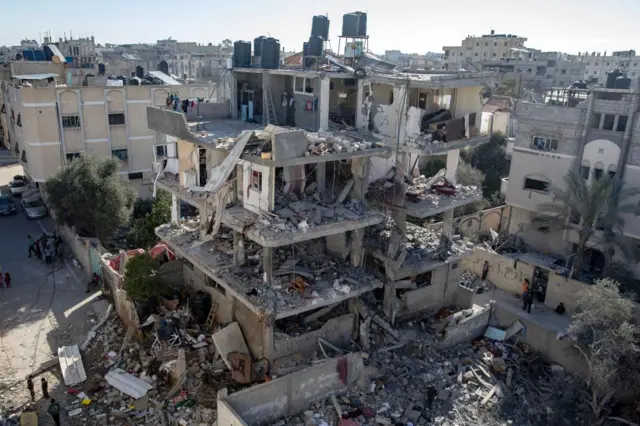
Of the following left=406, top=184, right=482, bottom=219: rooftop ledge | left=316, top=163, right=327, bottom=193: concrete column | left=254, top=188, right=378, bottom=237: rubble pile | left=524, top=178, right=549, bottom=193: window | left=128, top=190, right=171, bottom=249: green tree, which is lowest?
left=128, top=190, right=171, bottom=249: green tree

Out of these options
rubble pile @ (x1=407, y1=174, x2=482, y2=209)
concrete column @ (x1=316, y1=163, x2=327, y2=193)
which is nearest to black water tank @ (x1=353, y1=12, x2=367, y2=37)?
rubble pile @ (x1=407, y1=174, x2=482, y2=209)

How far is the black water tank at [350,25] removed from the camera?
27422 mm

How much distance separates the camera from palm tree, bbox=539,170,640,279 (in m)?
27.8

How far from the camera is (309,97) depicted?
80.7 ft

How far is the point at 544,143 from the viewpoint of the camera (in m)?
32.2

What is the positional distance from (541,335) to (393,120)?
12.8 meters

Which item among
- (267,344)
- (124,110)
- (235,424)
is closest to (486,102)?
(124,110)

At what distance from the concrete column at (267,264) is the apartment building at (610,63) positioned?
93.7m

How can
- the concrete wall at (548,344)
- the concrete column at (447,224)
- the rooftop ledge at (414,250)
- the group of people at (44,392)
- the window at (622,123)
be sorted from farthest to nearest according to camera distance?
the window at (622,123), the concrete column at (447,224), the concrete wall at (548,344), the rooftop ledge at (414,250), the group of people at (44,392)

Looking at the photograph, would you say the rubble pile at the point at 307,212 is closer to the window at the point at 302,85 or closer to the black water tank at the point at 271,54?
the window at the point at 302,85

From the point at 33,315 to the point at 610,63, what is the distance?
108m

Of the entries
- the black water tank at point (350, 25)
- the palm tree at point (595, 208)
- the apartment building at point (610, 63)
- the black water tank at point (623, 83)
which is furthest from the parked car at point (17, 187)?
the apartment building at point (610, 63)

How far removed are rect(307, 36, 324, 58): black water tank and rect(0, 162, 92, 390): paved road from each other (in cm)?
1766

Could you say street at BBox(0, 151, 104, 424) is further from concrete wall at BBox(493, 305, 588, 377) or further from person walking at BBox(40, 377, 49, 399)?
concrete wall at BBox(493, 305, 588, 377)
